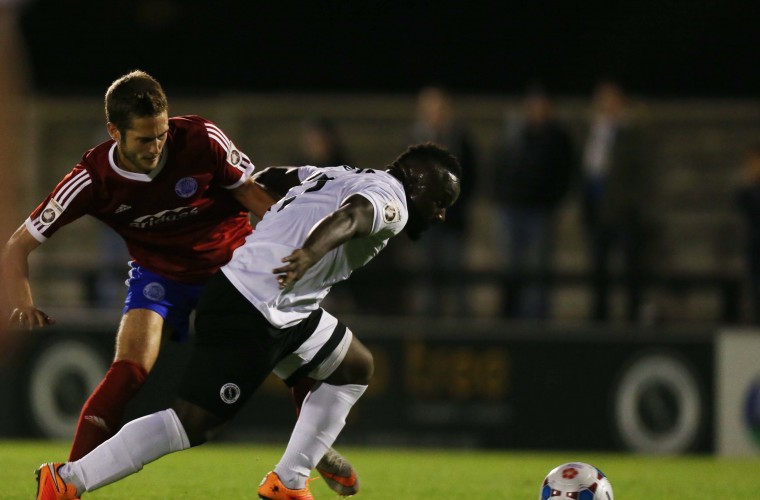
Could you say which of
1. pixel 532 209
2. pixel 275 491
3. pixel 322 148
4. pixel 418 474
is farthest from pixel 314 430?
pixel 532 209

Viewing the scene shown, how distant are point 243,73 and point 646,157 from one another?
209 inches

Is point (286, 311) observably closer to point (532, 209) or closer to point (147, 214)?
point (147, 214)

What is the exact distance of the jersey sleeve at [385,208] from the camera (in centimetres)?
505

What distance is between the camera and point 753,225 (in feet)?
37.0

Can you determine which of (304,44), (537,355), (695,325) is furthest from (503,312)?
(304,44)

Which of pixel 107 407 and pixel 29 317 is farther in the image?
pixel 107 407

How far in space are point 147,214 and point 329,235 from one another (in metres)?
1.35

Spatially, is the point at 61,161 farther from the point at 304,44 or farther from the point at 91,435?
the point at 91,435

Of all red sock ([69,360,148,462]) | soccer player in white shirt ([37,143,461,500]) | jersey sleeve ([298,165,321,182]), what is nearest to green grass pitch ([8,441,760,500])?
red sock ([69,360,148,462])

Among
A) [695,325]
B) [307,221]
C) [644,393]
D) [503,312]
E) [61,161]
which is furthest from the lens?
[61,161]

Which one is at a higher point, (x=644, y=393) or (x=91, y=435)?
(x=644, y=393)

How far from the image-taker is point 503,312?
11.3 meters

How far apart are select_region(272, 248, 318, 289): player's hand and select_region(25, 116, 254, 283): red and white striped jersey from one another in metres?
1.25

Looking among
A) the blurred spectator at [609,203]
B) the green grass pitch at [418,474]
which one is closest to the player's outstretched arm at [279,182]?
the green grass pitch at [418,474]
